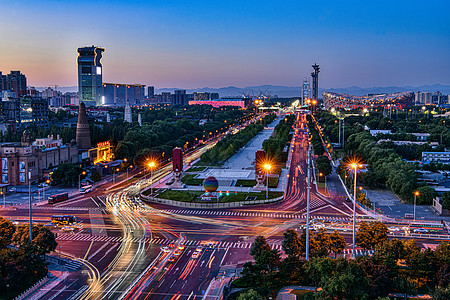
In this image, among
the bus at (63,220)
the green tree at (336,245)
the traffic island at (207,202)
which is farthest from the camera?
the traffic island at (207,202)

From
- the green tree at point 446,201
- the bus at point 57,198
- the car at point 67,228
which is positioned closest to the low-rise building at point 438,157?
the green tree at point 446,201

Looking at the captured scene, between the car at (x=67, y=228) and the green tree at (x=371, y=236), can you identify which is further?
the car at (x=67, y=228)

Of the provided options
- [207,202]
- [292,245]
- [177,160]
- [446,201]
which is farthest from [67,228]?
[446,201]

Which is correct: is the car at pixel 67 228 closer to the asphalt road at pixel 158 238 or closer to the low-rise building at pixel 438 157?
the asphalt road at pixel 158 238

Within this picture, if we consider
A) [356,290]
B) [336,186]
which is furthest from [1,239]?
[336,186]

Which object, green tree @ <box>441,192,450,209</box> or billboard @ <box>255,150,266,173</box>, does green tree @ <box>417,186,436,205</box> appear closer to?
green tree @ <box>441,192,450,209</box>

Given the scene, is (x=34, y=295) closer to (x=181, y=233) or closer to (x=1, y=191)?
(x=181, y=233)

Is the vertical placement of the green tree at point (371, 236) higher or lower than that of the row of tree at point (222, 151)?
lower
